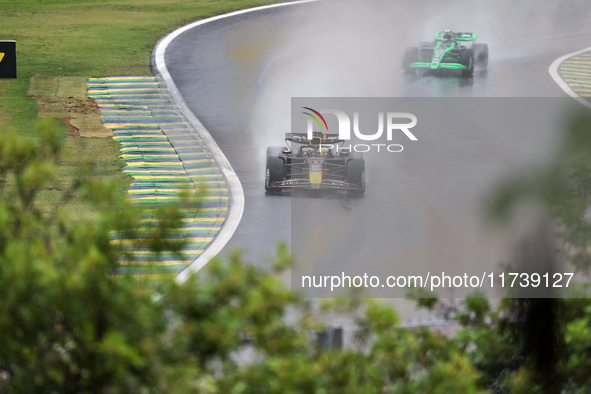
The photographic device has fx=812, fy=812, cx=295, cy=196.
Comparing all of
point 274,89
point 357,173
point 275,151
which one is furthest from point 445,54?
point 275,151

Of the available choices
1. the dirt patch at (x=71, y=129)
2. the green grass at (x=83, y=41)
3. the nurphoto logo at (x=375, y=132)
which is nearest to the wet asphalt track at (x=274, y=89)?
the nurphoto logo at (x=375, y=132)

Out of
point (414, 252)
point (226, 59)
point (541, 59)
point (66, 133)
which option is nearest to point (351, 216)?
point (414, 252)

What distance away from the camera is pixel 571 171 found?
22.7 ft

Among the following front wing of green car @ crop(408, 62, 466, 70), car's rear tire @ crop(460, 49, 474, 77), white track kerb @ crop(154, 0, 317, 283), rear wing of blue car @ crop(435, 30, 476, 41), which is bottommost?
white track kerb @ crop(154, 0, 317, 283)

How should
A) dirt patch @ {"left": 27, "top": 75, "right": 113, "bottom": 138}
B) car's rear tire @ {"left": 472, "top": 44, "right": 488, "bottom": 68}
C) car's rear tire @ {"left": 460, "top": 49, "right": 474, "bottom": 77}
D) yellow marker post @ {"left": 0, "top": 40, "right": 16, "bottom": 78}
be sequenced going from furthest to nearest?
car's rear tire @ {"left": 472, "top": 44, "right": 488, "bottom": 68}, car's rear tire @ {"left": 460, "top": 49, "right": 474, "bottom": 77}, yellow marker post @ {"left": 0, "top": 40, "right": 16, "bottom": 78}, dirt patch @ {"left": 27, "top": 75, "right": 113, "bottom": 138}

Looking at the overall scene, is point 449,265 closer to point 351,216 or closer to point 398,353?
point 351,216

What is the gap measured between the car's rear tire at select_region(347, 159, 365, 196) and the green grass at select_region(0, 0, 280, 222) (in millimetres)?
6147

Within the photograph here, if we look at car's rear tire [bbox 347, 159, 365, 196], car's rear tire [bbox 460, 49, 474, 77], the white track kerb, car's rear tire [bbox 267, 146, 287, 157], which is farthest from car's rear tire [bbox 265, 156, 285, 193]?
car's rear tire [bbox 460, 49, 474, 77]

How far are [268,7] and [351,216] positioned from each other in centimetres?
2784

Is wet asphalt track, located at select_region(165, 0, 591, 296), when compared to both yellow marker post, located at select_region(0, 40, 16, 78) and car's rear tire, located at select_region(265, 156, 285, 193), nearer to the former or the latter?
car's rear tire, located at select_region(265, 156, 285, 193)

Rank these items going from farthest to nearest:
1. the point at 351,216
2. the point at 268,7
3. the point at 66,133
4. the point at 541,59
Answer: the point at 268,7 < the point at 541,59 < the point at 66,133 < the point at 351,216

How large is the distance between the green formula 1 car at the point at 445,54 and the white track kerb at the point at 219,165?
10.0 metres

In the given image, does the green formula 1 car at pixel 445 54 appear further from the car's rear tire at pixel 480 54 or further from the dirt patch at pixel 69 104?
the dirt patch at pixel 69 104

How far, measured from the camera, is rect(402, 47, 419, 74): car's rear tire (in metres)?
34.1
